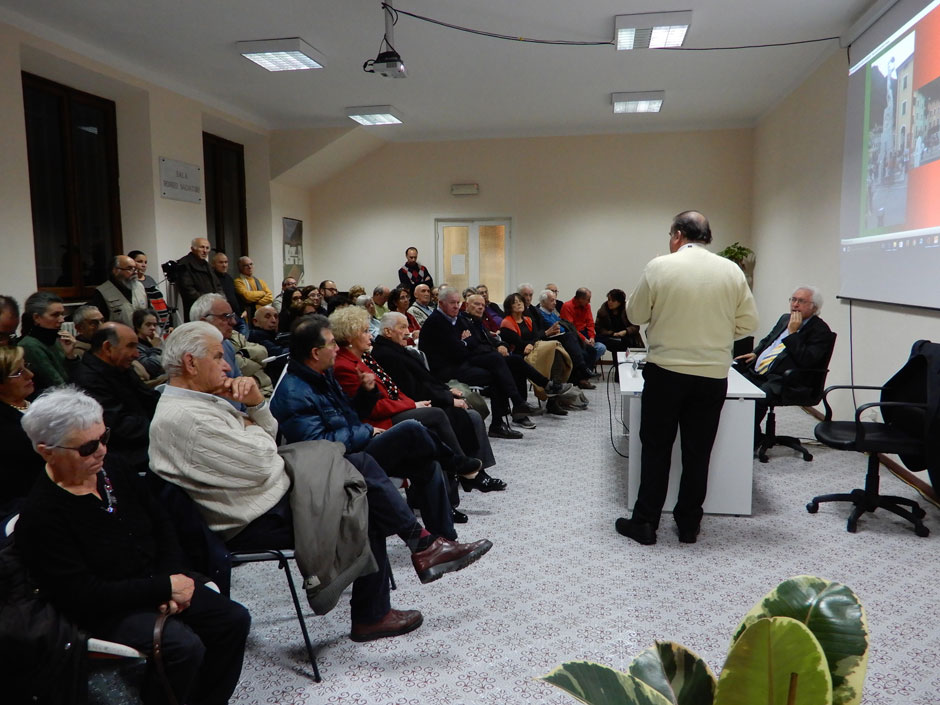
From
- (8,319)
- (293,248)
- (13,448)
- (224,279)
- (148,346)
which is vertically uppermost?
(293,248)

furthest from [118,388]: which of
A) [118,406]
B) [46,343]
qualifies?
[46,343]

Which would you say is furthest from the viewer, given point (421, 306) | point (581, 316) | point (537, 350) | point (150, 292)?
point (581, 316)

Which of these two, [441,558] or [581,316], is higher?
[581,316]

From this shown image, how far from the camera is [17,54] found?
16.3 ft

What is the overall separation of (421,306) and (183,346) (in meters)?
4.85

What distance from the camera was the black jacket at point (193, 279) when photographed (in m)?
6.62

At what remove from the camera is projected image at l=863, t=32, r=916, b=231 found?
3.97 m

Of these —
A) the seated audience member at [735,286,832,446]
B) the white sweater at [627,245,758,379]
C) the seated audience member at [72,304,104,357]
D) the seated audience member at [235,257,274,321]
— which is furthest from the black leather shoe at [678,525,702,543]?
the seated audience member at [235,257,274,321]

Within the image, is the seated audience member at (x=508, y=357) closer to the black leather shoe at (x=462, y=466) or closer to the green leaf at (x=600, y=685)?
the black leather shoe at (x=462, y=466)

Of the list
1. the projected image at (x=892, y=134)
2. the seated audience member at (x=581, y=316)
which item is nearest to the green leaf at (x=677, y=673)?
the projected image at (x=892, y=134)

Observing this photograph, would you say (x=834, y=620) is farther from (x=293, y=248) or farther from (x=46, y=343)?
(x=293, y=248)

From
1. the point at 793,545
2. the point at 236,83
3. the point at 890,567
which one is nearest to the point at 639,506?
the point at 793,545

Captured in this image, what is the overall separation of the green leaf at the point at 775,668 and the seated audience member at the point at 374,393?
255 centimetres

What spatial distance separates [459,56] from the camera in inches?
240
